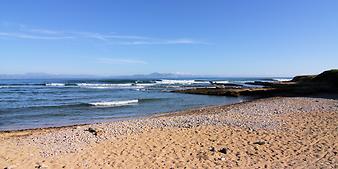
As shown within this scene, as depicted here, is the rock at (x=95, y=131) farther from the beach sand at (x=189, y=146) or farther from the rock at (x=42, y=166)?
the rock at (x=42, y=166)

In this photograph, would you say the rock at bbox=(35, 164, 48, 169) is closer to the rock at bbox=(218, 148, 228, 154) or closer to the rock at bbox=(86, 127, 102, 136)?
the rock at bbox=(86, 127, 102, 136)

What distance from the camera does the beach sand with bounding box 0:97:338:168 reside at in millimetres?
8766

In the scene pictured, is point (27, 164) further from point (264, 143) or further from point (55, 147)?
point (264, 143)

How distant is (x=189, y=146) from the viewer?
34.0ft

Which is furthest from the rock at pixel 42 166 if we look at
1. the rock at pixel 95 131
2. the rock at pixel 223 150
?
the rock at pixel 223 150

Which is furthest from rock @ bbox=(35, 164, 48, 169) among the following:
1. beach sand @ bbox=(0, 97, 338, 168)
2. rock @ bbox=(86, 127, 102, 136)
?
rock @ bbox=(86, 127, 102, 136)

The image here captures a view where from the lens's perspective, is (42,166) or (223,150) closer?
(42,166)

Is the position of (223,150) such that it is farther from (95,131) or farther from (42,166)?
(95,131)

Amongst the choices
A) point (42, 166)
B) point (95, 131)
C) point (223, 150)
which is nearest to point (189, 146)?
point (223, 150)

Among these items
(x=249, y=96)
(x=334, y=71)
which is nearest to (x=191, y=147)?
(x=249, y=96)

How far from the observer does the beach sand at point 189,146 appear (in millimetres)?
8766

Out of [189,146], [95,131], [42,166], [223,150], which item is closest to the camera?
[42,166]

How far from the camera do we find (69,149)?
10680 mm

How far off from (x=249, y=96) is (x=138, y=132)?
26.5m
